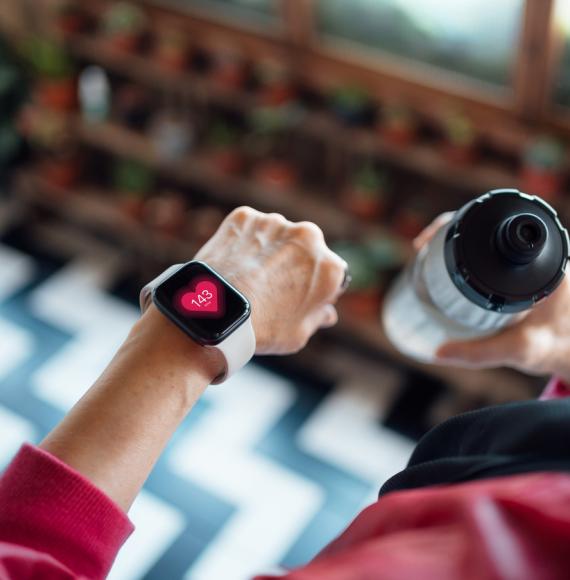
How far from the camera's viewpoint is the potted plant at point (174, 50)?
343 cm

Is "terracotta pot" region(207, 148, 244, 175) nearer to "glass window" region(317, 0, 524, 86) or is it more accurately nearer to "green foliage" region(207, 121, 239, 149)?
"green foliage" region(207, 121, 239, 149)

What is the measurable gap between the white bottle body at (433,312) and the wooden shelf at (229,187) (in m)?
1.88

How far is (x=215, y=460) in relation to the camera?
317cm

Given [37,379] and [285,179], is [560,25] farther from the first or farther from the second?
[37,379]

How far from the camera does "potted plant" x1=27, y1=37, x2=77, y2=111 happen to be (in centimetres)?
370

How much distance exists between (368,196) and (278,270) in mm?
2139

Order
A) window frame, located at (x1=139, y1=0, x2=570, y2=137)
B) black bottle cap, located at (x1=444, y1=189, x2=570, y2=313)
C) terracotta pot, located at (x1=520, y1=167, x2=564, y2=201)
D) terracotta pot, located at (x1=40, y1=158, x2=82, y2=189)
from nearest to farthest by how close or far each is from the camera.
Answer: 1. black bottle cap, located at (x1=444, y1=189, x2=570, y2=313)
2. window frame, located at (x1=139, y1=0, x2=570, y2=137)
3. terracotta pot, located at (x1=520, y1=167, x2=564, y2=201)
4. terracotta pot, located at (x1=40, y1=158, x2=82, y2=189)

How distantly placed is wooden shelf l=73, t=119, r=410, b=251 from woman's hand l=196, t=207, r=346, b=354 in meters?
2.06

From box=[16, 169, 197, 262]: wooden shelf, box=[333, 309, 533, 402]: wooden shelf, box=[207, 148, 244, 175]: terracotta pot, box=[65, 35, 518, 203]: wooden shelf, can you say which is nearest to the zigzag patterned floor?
box=[333, 309, 533, 402]: wooden shelf

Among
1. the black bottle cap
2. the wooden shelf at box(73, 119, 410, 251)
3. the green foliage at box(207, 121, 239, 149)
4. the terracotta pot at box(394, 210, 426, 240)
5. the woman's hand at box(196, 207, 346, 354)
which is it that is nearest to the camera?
the black bottle cap

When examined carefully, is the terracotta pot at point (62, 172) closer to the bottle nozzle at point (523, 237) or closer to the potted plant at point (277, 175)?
the potted plant at point (277, 175)

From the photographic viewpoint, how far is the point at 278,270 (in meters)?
1.09

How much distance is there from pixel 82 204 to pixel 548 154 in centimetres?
211

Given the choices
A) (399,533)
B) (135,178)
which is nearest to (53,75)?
(135,178)
